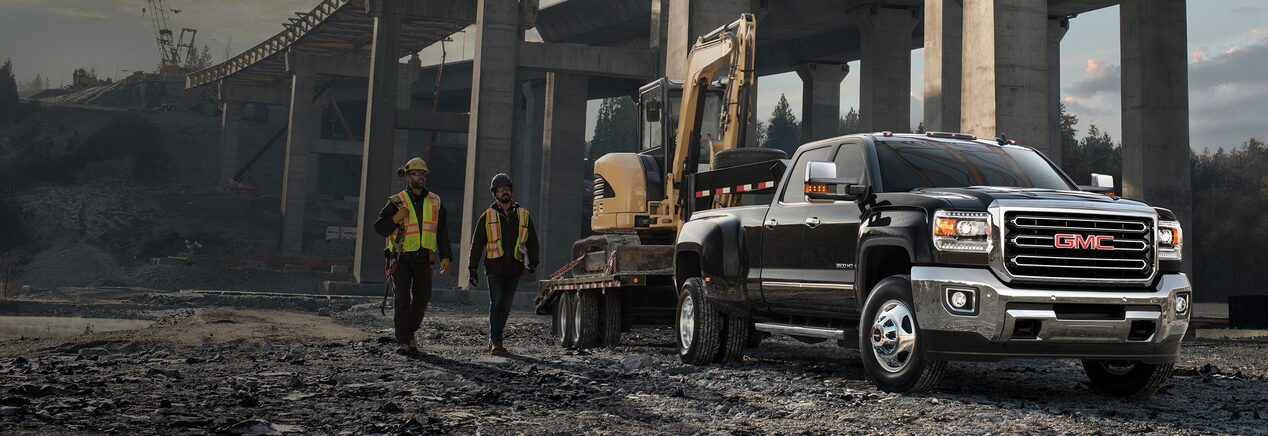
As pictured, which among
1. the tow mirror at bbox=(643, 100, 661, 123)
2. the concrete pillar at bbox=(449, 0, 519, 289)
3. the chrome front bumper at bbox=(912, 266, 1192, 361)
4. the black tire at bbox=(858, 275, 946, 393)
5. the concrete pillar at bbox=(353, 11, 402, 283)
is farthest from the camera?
the concrete pillar at bbox=(353, 11, 402, 283)

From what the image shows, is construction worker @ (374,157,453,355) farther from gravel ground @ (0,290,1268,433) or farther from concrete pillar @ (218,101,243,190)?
concrete pillar @ (218,101,243,190)

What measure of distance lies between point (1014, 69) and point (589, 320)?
12.1 m

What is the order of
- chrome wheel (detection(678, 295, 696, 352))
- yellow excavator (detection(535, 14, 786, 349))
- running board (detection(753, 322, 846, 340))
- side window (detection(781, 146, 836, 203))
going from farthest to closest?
yellow excavator (detection(535, 14, 786, 349)), chrome wheel (detection(678, 295, 696, 352)), side window (detection(781, 146, 836, 203)), running board (detection(753, 322, 846, 340))

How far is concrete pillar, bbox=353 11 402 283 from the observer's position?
183 feet

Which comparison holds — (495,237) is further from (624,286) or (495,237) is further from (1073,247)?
(1073,247)

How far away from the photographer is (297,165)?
7838 centimetres

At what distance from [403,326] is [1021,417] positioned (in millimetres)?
7467

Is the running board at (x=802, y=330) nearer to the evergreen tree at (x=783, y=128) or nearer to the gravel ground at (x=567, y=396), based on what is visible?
the gravel ground at (x=567, y=396)

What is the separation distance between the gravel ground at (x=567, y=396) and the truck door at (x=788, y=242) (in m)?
0.71

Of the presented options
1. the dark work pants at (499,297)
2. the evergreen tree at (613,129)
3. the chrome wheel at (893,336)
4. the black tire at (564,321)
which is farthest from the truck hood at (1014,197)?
the evergreen tree at (613,129)

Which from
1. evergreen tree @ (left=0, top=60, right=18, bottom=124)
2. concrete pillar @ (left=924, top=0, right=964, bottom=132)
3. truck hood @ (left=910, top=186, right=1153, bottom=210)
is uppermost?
evergreen tree @ (left=0, top=60, right=18, bottom=124)

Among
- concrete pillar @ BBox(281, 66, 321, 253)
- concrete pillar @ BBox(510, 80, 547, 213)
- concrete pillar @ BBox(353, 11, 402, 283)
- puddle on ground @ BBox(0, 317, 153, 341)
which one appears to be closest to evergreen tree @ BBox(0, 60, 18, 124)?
concrete pillar @ BBox(281, 66, 321, 253)

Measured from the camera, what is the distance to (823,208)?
977cm

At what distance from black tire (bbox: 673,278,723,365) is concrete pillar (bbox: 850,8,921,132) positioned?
3577 cm
